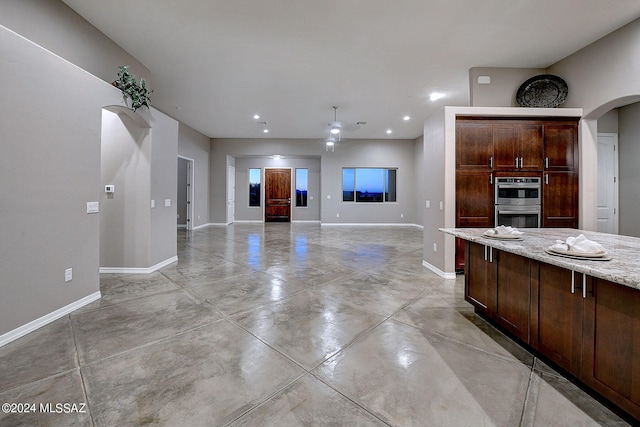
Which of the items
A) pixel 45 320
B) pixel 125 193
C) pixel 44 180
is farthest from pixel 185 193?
pixel 45 320

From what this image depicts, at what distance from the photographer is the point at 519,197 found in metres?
4.06

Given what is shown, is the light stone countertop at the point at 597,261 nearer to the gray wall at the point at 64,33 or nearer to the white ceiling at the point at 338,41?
the white ceiling at the point at 338,41

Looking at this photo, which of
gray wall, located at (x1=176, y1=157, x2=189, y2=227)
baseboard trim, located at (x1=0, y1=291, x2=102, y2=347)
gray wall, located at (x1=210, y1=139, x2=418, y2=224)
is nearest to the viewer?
baseboard trim, located at (x1=0, y1=291, x2=102, y2=347)

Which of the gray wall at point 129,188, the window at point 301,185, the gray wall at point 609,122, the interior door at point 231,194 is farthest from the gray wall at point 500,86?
the interior door at point 231,194

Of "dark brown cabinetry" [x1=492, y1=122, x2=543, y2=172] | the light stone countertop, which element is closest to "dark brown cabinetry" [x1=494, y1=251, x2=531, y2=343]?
the light stone countertop

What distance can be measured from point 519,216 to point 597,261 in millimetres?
2992

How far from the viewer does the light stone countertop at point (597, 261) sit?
1.28m

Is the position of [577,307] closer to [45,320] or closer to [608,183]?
[45,320]

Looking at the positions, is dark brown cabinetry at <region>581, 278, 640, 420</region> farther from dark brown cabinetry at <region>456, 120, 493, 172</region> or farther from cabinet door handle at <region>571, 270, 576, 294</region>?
dark brown cabinetry at <region>456, 120, 493, 172</region>

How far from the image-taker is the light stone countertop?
1277 millimetres

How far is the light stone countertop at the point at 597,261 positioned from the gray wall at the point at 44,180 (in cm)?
402

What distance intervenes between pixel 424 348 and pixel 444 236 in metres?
2.36

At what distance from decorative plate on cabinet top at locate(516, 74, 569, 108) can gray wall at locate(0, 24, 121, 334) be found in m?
6.25

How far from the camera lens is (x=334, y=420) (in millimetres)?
1415
